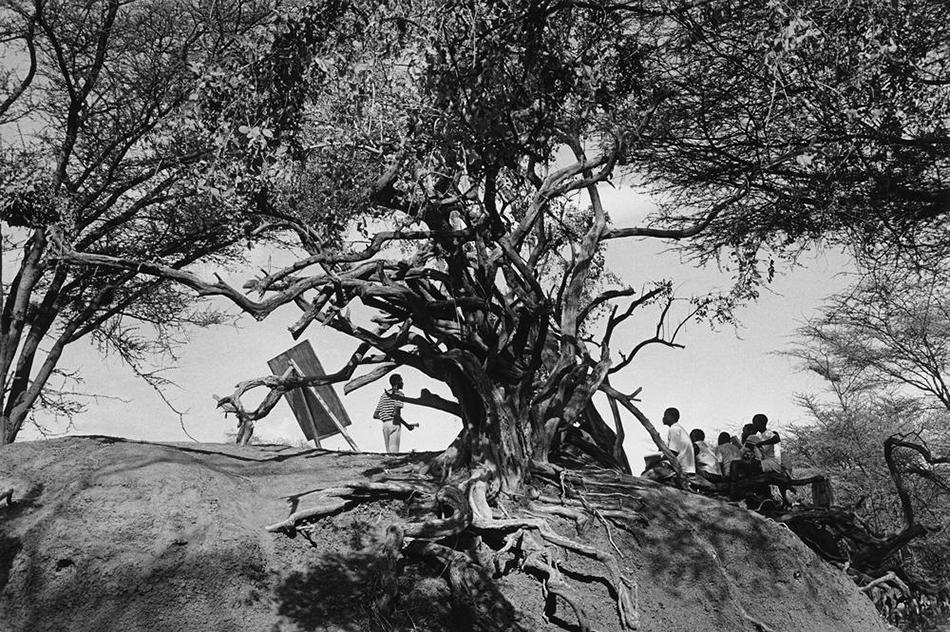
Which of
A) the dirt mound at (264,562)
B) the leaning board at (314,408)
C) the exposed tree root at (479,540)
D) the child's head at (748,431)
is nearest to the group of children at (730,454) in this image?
the child's head at (748,431)

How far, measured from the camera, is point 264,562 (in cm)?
884

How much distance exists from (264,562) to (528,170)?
5195mm

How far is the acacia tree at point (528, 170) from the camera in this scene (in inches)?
287

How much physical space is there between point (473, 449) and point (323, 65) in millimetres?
5123

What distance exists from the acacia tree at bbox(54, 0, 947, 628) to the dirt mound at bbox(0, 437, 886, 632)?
38 cm

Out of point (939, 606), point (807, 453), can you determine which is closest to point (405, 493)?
point (939, 606)

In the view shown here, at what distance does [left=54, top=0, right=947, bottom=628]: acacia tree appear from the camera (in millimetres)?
7277

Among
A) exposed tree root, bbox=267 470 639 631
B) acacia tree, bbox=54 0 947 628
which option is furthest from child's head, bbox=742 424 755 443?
exposed tree root, bbox=267 470 639 631

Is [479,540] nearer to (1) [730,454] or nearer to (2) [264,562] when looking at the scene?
(2) [264,562]

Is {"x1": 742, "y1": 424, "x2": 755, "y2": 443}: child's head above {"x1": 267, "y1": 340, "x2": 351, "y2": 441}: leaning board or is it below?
below

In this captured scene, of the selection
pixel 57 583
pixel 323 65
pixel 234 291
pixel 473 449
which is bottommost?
pixel 57 583

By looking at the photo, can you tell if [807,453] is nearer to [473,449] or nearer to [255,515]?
[473,449]

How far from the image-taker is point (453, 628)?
845 cm

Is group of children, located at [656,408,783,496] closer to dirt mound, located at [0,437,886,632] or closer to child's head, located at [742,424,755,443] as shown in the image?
child's head, located at [742,424,755,443]
